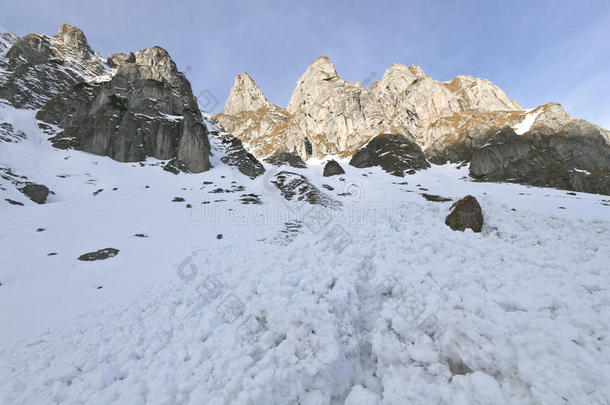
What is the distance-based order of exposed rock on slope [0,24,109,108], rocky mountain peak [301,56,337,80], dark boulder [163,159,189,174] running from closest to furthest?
dark boulder [163,159,189,174]
exposed rock on slope [0,24,109,108]
rocky mountain peak [301,56,337,80]

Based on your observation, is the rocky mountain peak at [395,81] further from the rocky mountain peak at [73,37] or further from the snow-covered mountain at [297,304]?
the rocky mountain peak at [73,37]

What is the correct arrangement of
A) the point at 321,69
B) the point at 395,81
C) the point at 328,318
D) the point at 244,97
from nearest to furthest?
1. the point at 328,318
2. the point at 395,81
3. the point at 321,69
4. the point at 244,97

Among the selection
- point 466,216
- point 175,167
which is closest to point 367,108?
point 175,167

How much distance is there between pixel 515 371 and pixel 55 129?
8927 centimetres

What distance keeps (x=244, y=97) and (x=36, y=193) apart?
179m

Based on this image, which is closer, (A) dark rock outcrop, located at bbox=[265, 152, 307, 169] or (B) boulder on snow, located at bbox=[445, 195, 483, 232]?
(B) boulder on snow, located at bbox=[445, 195, 483, 232]

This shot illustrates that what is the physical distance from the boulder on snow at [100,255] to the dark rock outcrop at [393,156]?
6785 centimetres

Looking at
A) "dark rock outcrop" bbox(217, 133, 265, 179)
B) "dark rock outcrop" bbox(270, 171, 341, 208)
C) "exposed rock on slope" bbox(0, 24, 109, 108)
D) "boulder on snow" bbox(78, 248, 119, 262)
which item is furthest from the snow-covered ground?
"exposed rock on slope" bbox(0, 24, 109, 108)

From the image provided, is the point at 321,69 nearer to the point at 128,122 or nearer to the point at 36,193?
the point at 128,122

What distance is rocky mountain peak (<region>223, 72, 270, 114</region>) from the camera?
183 m

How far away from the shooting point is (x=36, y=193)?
1129 inches

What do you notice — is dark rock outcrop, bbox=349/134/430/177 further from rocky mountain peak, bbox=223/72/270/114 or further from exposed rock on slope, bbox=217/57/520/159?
rocky mountain peak, bbox=223/72/270/114

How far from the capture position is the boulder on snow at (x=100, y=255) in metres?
13.8

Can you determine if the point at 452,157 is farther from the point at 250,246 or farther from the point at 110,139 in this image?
the point at 110,139
